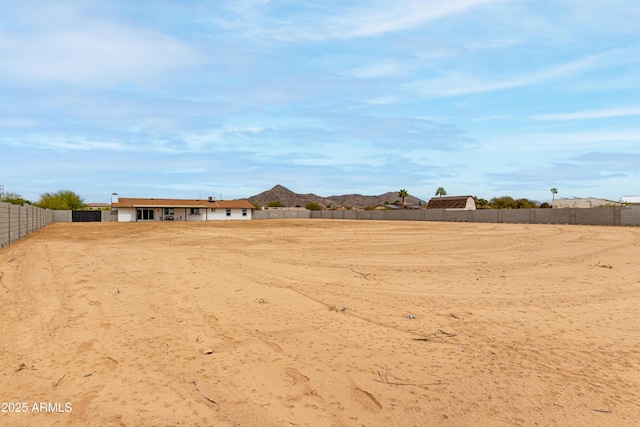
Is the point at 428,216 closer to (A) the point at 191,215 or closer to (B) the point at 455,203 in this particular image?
(B) the point at 455,203

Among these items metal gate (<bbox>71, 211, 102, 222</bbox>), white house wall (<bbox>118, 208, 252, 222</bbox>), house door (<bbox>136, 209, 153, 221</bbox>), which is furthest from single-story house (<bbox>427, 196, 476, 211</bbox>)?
metal gate (<bbox>71, 211, 102, 222</bbox>)

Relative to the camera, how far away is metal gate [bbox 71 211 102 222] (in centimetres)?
5119

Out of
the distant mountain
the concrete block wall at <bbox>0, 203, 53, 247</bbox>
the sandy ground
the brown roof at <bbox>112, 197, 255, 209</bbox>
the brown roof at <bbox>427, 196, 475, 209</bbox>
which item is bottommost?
the sandy ground

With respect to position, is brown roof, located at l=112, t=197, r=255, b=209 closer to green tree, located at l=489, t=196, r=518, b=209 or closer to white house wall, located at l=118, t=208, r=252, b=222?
white house wall, located at l=118, t=208, r=252, b=222

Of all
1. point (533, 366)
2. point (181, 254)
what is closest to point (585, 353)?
point (533, 366)

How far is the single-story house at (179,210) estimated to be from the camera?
A: 50.0 m

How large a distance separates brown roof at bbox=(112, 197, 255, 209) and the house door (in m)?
0.87

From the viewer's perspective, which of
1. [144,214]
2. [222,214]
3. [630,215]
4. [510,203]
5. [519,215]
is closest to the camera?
[630,215]

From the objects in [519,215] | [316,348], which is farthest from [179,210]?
[316,348]

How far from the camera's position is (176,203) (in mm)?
54781

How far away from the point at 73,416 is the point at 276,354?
2.02 m

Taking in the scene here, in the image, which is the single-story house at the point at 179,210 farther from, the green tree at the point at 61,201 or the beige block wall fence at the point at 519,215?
the green tree at the point at 61,201

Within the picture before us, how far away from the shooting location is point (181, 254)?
12.8 m

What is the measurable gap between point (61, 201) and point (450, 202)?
6471 cm
